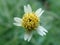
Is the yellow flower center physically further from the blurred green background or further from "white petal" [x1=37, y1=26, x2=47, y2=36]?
the blurred green background

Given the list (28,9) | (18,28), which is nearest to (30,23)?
(28,9)

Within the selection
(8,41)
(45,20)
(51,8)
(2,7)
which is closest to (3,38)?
(8,41)

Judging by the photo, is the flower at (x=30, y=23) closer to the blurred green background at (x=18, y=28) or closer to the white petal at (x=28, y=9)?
the white petal at (x=28, y=9)

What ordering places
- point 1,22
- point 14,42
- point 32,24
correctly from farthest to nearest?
point 1,22 → point 14,42 → point 32,24

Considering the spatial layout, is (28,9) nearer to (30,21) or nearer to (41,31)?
(30,21)

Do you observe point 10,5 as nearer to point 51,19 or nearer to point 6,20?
point 6,20

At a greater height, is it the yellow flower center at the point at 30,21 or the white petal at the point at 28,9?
the white petal at the point at 28,9

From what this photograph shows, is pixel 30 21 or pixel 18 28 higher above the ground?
pixel 30 21

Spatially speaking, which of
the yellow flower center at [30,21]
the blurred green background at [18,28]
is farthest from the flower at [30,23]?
the blurred green background at [18,28]
